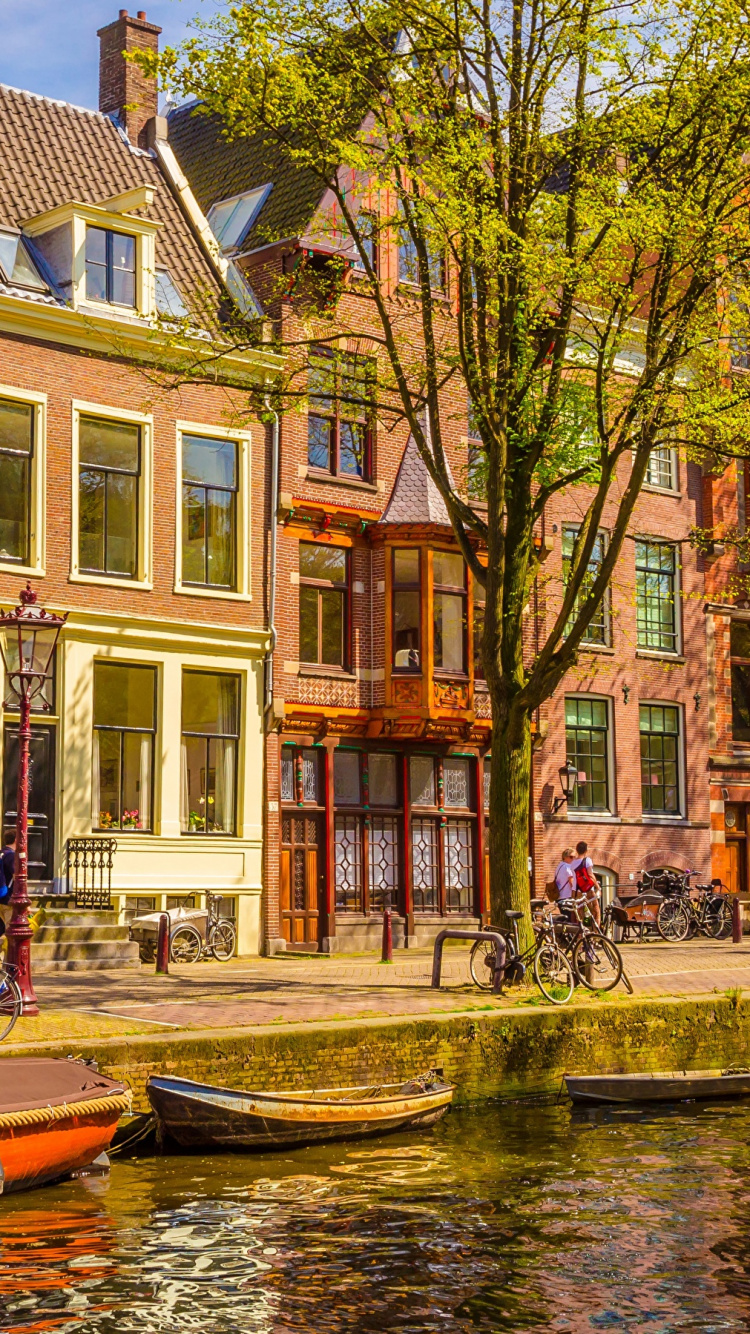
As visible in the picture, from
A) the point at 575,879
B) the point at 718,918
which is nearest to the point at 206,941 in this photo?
the point at 575,879

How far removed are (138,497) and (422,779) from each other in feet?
24.5

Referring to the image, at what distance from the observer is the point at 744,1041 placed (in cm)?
1981

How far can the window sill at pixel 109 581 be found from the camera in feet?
82.6

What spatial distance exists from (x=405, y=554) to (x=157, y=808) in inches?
257

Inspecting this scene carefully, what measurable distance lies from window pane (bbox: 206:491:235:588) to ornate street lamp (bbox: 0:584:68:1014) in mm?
10241

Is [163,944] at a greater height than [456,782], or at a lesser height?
lesser

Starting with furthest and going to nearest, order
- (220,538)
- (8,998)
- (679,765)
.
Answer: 1. (679,765)
2. (220,538)
3. (8,998)

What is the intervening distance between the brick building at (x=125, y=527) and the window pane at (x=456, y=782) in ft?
14.2

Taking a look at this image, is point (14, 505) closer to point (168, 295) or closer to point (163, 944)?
point (168, 295)

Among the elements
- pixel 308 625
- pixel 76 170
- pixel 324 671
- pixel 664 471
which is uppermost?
pixel 76 170

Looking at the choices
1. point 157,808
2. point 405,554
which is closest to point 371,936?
point 157,808

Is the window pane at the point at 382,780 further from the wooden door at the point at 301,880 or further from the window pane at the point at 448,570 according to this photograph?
the window pane at the point at 448,570

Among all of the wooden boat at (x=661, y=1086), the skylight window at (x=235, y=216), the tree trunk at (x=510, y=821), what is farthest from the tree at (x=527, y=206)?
the skylight window at (x=235, y=216)

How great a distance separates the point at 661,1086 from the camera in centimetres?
1756
